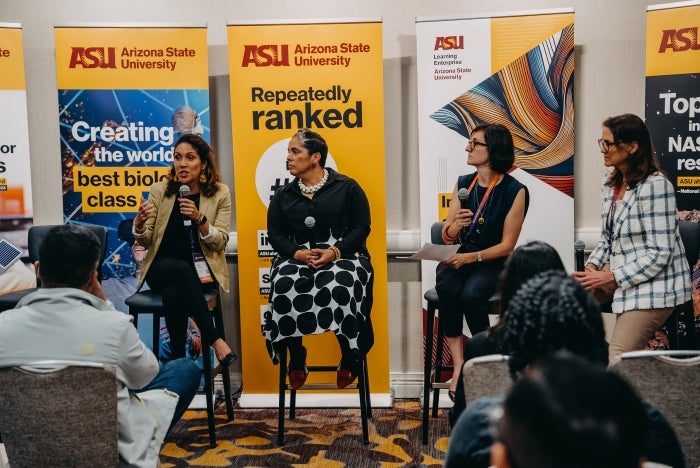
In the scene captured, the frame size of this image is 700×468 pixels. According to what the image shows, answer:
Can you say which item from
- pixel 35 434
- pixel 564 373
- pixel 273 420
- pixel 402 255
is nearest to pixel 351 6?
pixel 402 255

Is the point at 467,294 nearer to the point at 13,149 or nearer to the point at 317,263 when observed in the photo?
the point at 317,263

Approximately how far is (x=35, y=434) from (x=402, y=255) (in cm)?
293

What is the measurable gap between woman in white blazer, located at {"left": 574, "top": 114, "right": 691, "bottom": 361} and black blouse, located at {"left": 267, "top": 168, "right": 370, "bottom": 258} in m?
1.15

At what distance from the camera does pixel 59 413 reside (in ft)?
6.59

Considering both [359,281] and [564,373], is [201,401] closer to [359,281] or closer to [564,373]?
[359,281]

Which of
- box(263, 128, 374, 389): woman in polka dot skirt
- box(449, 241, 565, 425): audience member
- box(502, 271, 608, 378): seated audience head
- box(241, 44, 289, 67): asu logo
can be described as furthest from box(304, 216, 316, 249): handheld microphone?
box(502, 271, 608, 378): seated audience head

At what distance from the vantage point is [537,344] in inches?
56.7

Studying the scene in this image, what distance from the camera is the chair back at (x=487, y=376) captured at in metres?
1.90

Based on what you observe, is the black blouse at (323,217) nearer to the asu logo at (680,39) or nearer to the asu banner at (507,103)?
→ the asu banner at (507,103)

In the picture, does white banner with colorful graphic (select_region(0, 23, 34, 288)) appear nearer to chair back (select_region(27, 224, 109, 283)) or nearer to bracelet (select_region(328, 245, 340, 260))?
chair back (select_region(27, 224, 109, 283))

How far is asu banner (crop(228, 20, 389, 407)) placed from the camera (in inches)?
169

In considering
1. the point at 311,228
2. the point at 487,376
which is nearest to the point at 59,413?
the point at 487,376

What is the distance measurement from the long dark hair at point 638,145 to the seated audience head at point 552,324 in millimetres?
2064

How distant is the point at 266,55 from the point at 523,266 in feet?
8.52
